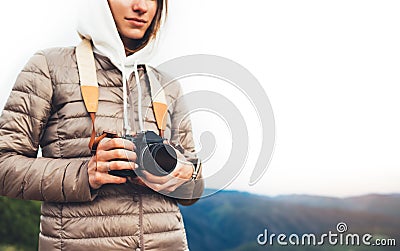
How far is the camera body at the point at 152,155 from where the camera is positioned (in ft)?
1.92

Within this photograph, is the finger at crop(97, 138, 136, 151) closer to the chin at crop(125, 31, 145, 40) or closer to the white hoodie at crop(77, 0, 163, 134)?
the white hoodie at crop(77, 0, 163, 134)

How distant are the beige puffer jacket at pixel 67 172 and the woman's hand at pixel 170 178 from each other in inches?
1.4

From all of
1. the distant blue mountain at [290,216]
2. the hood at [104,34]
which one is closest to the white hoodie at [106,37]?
the hood at [104,34]

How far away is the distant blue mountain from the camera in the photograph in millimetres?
2049

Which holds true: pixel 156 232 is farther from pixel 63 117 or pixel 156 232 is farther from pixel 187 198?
pixel 63 117

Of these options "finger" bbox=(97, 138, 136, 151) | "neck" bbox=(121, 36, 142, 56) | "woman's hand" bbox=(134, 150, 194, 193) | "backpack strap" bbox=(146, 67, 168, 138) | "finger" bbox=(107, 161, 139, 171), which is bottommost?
"woman's hand" bbox=(134, 150, 194, 193)

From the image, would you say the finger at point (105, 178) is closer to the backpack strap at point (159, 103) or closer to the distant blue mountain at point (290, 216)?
the backpack strap at point (159, 103)

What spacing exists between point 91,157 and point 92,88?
0.09m

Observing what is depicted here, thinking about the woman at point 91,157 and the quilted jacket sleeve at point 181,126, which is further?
the quilted jacket sleeve at point 181,126

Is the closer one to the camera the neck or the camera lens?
the camera lens

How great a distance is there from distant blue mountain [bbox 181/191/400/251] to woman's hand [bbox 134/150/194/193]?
1.40 m

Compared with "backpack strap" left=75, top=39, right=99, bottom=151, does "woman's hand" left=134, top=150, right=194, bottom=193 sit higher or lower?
lower

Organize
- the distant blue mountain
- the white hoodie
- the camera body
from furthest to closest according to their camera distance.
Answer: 1. the distant blue mountain
2. the white hoodie
3. the camera body

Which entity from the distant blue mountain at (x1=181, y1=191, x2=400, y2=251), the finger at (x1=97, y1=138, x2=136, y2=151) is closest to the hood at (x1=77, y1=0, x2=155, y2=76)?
the finger at (x1=97, y1=138, x2=136, y2=151)
